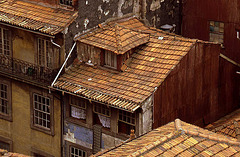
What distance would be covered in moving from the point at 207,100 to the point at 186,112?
208cm

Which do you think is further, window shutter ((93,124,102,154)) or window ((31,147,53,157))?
window ((31,147,53,157))

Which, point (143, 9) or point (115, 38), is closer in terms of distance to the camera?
point (115, 38)

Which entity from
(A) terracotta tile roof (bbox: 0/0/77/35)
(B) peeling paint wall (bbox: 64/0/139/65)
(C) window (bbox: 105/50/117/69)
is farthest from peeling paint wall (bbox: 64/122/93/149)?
(A) terracotta tile roof (bbox: 0/0/77/35)

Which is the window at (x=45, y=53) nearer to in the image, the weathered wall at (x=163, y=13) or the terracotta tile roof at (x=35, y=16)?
the terracotta tile roof at (x=35, y=16)

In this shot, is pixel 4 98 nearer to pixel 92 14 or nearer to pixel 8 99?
pixel 8 99

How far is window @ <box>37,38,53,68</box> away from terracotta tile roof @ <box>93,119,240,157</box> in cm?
909

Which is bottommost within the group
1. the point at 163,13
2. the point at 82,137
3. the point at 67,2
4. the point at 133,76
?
the point at 82,137

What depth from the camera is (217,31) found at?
42906mm

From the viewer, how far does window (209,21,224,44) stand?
140 feet

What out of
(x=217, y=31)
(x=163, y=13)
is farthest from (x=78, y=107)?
(x=217, y=31)

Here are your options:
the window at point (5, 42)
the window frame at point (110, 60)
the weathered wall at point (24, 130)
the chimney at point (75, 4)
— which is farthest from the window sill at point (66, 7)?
the weathered wall at point (24, 130)

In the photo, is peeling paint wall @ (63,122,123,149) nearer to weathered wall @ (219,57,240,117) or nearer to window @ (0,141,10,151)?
window @ (0,141,10,151)

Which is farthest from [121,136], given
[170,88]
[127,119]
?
[170,88]

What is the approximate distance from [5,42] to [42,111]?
4.26m
